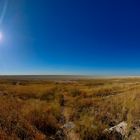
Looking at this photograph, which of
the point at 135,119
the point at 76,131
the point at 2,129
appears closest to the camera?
the point at 2,129

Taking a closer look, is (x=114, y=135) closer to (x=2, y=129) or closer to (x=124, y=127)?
(x=124, y=127)

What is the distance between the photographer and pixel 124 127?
7.36 metres

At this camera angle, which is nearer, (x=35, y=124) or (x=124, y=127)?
(x=124, y=127)

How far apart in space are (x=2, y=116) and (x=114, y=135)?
392 cm

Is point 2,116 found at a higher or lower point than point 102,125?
higher

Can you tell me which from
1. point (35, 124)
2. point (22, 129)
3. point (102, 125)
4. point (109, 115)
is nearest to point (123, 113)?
point (109, 115)

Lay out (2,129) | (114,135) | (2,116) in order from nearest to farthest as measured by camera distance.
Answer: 1. (2,129)
2. (2,116)
3. (114,135)

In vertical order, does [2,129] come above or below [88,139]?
above

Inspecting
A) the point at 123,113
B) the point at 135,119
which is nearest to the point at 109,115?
the point at 123,113

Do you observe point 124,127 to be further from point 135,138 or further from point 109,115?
point 109,115

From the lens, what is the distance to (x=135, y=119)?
836 centimetres

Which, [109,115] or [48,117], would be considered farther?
[109,115]

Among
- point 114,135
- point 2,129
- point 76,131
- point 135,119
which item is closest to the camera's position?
point 2,129

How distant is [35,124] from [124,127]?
3501 mm
